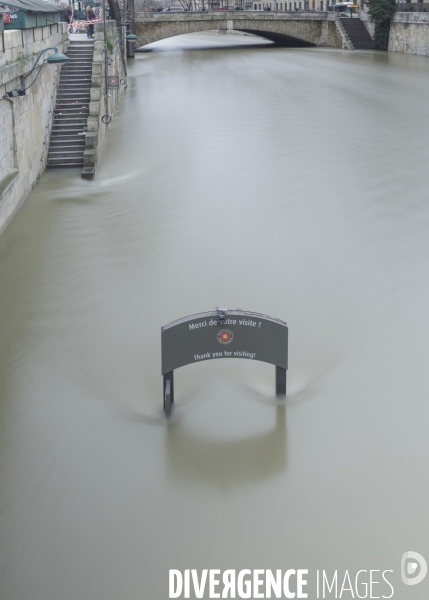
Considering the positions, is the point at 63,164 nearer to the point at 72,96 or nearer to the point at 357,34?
the point at 72,96

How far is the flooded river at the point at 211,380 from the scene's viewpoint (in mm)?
7238

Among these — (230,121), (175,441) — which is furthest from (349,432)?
(230,121)

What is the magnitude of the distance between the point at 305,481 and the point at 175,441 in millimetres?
1502

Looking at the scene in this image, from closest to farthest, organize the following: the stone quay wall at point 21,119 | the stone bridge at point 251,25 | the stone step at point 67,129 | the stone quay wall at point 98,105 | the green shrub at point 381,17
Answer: the stone quay wall at point 21,119
the stone quay wall at point 98,105
the stone step at point 67,129
the green shrub at point 381,17
the stone bridge at point 251,25

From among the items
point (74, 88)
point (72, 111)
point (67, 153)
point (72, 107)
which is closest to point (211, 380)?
point (67, 153)

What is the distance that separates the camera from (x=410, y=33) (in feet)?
163

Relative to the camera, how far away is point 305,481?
8086 mm

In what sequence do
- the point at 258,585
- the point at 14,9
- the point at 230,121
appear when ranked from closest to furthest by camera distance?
1. the point at 258,585
2. the point at 14,9
3. the point at 230,121

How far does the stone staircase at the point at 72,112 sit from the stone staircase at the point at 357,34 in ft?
112

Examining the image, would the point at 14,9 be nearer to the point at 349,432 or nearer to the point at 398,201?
the point at 398,201

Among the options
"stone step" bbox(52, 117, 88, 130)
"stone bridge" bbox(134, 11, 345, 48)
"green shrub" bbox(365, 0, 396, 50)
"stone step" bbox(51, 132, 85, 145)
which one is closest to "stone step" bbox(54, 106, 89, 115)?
"stone step" bbox(52, 117, 88, 130)

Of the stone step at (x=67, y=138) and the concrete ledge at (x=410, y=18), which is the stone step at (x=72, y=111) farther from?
the concrete ledge at (x=410, y=18)

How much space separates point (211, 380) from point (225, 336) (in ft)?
5.17

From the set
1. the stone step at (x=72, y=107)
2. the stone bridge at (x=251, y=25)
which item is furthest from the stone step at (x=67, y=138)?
the stone bridge at (x=251, y=25)
